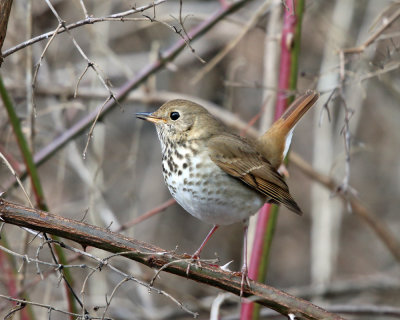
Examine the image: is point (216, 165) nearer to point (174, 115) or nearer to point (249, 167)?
point (249, 167)

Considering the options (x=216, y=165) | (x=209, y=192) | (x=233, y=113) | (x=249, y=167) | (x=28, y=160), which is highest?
(x=233, y=113)

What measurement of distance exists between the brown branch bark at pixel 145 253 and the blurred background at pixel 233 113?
186 cm

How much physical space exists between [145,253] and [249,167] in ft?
4.55

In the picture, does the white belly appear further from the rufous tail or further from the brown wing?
the rufous tail

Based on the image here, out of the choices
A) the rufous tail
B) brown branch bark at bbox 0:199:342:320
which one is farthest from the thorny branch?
the rufous tail

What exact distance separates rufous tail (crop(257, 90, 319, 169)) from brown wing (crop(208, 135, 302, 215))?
0.11 metres

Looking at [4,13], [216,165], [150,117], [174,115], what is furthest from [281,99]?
[4,13]

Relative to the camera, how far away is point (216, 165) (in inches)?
123

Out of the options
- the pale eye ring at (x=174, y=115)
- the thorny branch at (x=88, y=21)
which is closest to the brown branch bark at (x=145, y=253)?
the thorny branch at (x=88, y=21)

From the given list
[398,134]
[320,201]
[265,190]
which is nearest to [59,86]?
[265,190]

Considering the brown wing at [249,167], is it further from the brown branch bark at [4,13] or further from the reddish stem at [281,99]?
the brown branch bark at [4,13]

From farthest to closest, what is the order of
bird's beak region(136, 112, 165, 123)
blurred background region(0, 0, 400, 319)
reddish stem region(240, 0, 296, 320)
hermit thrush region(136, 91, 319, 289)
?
blurred background region(0, 0, 400, 319)
bird's beak region(136, 112, 165, 123)
hermit thrush region(136, 91, 319, 289)
reddish stem region(240, 0, 296, 320)

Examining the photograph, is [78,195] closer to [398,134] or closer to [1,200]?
[398,134]

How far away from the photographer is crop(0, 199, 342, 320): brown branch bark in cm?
197
